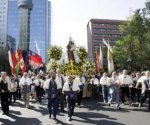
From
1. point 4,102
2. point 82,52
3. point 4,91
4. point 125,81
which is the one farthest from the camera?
point 82,52

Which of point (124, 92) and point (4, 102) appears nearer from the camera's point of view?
point (4, 102)

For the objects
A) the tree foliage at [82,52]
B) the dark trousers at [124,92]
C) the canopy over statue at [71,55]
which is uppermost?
the tree foliage at [82,52]

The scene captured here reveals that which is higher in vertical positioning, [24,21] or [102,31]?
[24,21]

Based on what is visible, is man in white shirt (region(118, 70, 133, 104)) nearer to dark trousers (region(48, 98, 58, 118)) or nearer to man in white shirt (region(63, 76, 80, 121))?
man in white shirt (region(63, 76, 80, 121))

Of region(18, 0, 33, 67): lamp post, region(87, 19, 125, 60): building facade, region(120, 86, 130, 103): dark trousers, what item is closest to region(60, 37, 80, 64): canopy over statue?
region(120, 86, 130, 103): dark trousers

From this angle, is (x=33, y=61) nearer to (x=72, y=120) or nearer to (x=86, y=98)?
(x=86, y=98)

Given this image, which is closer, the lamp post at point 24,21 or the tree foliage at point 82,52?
the tree foliage at point 82,52

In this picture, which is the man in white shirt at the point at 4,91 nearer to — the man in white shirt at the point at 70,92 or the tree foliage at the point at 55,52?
the man in white shirt at the point at 70,92

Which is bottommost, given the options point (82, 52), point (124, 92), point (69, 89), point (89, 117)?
point (89, 117)

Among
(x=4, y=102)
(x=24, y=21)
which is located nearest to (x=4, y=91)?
(x=4, y=102)

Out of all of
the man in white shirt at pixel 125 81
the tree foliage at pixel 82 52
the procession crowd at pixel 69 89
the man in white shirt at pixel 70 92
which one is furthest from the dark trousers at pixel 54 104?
the tree foliage at pixel 82 52

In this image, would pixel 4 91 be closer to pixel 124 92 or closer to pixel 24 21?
pixel 124 92

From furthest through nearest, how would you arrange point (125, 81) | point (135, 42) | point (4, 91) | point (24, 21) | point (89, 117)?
point (24, 21) < point (135, 42) < point (125, 81) < point (4, 91) < point (89, 117)

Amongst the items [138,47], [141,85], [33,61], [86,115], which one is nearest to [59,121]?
[86,115]
